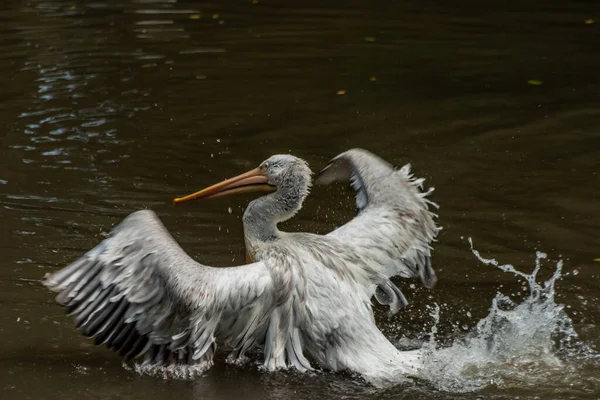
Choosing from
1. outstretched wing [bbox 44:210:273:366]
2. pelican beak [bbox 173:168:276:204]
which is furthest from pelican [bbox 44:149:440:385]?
pelican beak [bbox 173:168:276:204]

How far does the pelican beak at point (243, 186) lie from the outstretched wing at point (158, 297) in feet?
2.44

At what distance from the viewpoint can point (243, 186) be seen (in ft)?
19.1

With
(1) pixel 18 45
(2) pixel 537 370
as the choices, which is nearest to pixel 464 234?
(2) pixel 537 370

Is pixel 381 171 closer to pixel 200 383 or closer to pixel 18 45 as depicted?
pixel 200 383

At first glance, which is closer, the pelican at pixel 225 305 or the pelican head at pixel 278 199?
the pelican at pixel 225 305

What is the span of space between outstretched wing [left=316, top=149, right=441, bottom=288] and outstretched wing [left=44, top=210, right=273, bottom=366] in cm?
85

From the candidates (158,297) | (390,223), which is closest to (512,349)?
(390,223)

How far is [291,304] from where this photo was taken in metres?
5.15

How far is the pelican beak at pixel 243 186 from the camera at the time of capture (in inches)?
226

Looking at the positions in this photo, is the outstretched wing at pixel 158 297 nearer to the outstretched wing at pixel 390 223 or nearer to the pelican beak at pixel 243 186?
the pelican beak at pixel 243 186

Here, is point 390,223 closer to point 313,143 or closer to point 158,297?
point 158,297

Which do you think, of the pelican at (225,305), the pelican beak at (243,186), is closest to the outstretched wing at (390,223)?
the pelican at (225,305)

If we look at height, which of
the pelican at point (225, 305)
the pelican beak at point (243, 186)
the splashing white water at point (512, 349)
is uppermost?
the pelican beak at point (243, 186)

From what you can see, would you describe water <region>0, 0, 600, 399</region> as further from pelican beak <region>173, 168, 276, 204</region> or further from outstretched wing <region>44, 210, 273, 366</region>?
pelican beak <region>173, 168, 276, 204</region>
